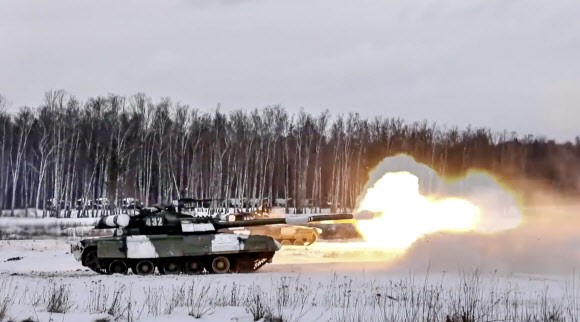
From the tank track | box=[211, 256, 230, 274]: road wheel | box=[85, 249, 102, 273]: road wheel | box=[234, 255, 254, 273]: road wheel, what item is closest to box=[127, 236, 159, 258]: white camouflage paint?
the tank track

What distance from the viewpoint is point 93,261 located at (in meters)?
23.0

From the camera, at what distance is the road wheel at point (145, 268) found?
75.3 feet

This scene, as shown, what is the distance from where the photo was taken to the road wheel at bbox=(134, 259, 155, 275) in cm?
2295

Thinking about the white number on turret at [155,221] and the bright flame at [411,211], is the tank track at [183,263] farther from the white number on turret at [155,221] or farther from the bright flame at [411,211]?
→ the bright flame at [411,211]

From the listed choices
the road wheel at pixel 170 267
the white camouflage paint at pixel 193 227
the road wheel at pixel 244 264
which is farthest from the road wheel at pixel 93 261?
the road wheel at pixel 244 264

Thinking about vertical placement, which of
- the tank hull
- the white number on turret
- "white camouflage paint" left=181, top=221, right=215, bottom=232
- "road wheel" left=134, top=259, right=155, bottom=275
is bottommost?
"road wheel" left=134, top=259, right=155, bottom=275

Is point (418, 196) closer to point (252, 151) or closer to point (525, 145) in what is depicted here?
point (252, 151)

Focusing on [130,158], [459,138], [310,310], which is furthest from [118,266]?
[459,138]

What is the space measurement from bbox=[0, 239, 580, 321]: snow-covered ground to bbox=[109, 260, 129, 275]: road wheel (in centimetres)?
120

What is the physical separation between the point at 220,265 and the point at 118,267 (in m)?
3.66

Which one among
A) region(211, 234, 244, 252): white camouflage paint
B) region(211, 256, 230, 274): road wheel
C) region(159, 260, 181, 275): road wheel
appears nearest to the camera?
region(211, 234, 244, 252): white camouflage paint

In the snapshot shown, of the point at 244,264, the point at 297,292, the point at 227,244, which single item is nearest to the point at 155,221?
the point at 227,244

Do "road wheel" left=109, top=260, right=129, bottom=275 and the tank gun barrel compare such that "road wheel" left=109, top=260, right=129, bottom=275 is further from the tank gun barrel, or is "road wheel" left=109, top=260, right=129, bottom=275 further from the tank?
the tank gun barrel

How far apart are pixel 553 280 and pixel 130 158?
45.8 meters
